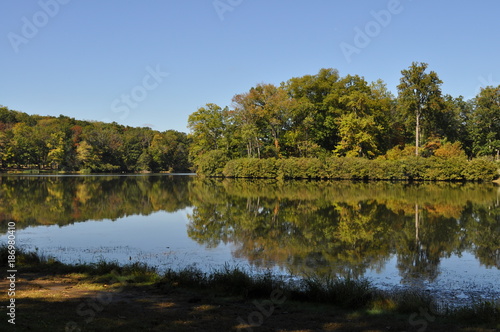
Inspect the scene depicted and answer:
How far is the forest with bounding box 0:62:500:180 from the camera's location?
5284cm

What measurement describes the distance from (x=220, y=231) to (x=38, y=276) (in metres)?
8.47

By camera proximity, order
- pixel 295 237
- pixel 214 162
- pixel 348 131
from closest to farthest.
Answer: pixel 295 237
pixel 348 131
pixel 214 162

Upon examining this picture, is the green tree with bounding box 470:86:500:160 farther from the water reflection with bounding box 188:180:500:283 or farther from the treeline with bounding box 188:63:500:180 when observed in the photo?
the water reflection with bounding box 188:180:500:283

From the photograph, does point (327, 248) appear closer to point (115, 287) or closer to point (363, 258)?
point (363, 258)

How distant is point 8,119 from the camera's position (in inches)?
4109

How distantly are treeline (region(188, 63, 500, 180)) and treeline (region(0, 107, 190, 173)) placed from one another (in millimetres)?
33536

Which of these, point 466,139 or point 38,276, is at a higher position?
point 466,139

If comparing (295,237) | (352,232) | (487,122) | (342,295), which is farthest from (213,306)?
(487,122)

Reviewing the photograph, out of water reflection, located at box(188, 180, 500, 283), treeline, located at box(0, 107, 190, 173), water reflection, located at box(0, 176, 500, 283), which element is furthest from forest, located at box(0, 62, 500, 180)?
treeline, located at box(0, 107, 190, 173)

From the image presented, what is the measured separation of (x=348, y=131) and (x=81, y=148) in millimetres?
58993

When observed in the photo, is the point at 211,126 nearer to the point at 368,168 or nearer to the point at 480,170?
the point at 368,168

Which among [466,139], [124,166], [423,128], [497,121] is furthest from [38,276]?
[124,166]

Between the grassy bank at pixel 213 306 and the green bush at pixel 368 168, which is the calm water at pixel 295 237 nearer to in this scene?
the grassy bank at pixel 213 306

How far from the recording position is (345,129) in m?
54.8
